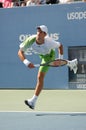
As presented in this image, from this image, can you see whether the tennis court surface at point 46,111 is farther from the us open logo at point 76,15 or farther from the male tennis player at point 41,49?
the us open logo at point 76,15

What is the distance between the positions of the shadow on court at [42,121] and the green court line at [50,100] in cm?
61

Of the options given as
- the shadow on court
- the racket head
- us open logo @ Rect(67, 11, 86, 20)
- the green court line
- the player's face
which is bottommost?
the green court line

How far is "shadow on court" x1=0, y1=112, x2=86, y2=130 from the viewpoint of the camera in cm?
615

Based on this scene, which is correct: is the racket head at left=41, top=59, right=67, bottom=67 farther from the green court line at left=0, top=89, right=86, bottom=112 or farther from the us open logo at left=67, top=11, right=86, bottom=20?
the us open logo at left=67, top=11, right=86, bottom=20

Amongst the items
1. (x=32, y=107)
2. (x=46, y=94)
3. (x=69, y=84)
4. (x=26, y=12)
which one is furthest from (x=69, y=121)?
(x=26, y=12)

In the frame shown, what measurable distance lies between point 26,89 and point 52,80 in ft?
2.28

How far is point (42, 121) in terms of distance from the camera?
668 cm

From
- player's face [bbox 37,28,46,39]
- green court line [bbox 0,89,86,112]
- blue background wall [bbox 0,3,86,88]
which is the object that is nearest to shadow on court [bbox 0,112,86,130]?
green court line [bbox 0,89,86,112]

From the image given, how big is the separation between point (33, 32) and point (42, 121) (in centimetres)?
510

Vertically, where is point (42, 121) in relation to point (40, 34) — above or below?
below

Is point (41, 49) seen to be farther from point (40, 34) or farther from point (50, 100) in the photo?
point (50, 100)

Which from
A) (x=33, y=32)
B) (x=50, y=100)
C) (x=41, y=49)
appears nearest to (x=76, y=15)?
(x=33, y=32)

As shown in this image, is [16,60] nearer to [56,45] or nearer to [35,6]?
[35,6]

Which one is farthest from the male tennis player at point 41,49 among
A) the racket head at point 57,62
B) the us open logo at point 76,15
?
the us open logo at point 76,15
